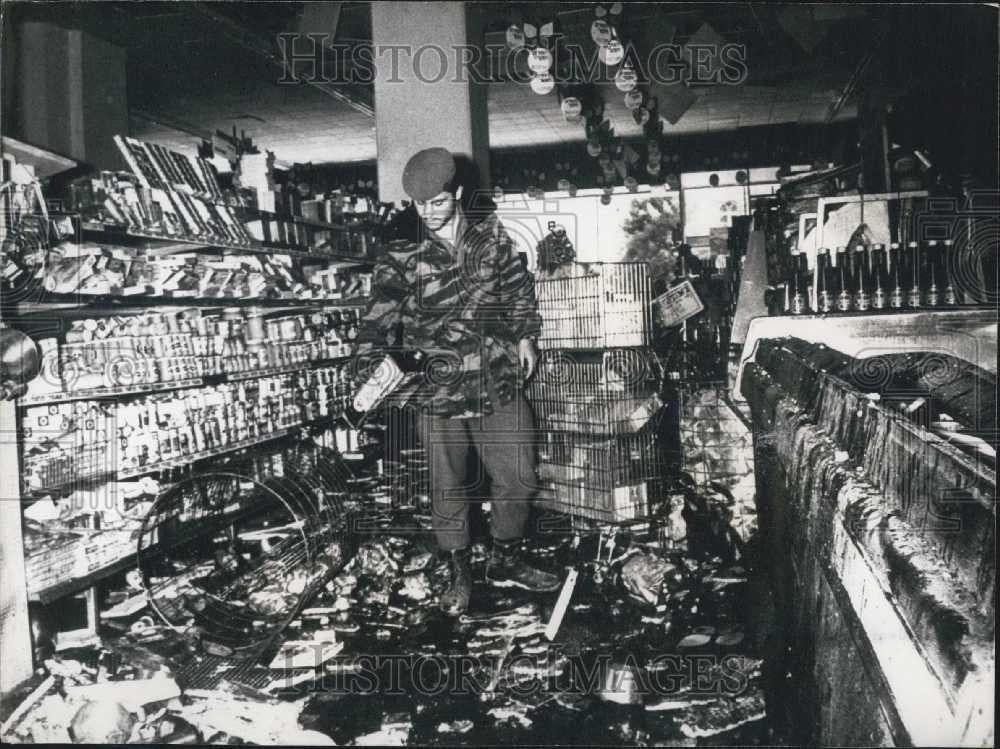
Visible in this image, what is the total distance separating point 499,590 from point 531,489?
492 mm

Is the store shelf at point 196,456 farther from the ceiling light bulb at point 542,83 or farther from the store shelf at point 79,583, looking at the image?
the ceiling light bulb at point 542,83

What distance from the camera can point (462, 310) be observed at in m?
3.30

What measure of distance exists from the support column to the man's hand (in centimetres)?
107

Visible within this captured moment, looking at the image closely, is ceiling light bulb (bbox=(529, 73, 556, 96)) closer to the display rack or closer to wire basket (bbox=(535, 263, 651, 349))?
wire basket (bbox=(535, 263, 651, 349))

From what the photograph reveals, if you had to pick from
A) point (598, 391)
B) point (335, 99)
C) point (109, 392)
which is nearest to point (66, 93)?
point (109, 392)

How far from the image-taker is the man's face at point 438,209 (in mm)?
3111

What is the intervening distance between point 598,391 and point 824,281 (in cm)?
128

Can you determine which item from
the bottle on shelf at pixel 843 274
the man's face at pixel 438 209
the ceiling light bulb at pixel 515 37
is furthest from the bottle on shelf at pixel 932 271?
the ceiling light bulb at pixel 515 37

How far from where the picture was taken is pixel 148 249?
11.7ft

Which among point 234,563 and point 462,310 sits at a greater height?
point 462,310

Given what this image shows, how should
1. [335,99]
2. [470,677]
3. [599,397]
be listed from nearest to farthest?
[470,677], [599,397], [335,99]

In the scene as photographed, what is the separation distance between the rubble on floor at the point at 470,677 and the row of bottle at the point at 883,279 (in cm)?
140

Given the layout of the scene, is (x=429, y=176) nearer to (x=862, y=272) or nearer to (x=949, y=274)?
(x=862, y=272)

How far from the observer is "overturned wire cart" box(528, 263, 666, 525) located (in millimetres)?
3707
